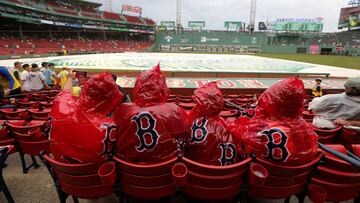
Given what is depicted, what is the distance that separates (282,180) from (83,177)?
4.71 feet

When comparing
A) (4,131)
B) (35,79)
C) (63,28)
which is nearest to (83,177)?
(4,131)

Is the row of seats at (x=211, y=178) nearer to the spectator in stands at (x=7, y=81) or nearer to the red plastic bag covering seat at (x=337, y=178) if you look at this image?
the red plastic bag covering seat at (x=337, y=178)

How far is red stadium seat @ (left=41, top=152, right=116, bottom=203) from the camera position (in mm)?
1375

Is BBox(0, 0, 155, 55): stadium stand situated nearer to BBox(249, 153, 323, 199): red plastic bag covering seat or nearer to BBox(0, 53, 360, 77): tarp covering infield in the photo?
BBox(0, 53, 360, 77): tarp covering infield

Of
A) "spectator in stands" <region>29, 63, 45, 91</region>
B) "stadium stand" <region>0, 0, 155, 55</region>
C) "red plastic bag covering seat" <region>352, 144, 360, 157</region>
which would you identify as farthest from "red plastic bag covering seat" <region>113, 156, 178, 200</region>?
"stadium stand" <region>0, 0, 155, 55</region>

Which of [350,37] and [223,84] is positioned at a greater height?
[350,37]

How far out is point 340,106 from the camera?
2.29 meters

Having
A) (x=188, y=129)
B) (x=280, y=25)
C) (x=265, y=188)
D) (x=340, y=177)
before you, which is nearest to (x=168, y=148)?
(x=188, y=129)

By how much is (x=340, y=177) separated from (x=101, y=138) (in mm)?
1749

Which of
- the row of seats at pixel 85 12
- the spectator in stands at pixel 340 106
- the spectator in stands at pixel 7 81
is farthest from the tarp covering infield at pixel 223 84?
the row of seats at pixel 85 12

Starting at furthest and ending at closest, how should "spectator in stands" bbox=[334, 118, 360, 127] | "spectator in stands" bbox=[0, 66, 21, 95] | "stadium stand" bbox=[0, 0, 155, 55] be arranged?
"stadium stand" bbox=[0, 0, 155, 55]
"spectator in stands" bbox=[0, 66, 21, 95]
"spectator in stands" bbox=[334, 118, 360, 127]

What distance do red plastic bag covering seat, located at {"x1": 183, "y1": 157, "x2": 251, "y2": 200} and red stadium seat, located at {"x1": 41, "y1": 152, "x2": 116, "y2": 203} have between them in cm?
54

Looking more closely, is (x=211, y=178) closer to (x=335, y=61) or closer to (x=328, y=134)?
(x=328, y=134)

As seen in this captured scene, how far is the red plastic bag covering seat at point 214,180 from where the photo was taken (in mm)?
1373
